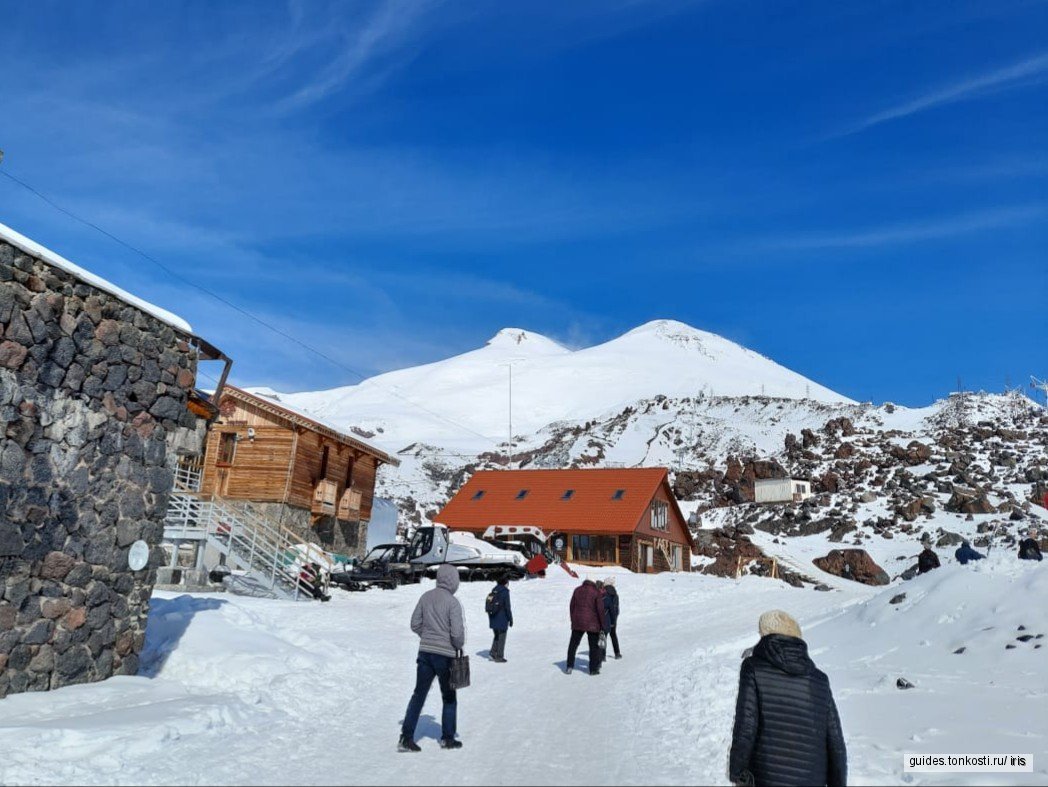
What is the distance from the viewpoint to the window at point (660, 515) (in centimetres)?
4347

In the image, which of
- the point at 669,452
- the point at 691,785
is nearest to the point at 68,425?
the point at 691,785

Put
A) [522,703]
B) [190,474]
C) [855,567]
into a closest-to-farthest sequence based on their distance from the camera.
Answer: [522,703] < [190,474] < [855,567]

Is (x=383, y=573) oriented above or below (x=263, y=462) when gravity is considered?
below

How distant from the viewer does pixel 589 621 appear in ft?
45.7

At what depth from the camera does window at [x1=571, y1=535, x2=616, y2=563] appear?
4109 cm

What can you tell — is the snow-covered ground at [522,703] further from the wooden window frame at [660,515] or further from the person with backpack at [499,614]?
the wooden window frame at [660,515]

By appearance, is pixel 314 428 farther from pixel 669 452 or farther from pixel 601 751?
pixel 669 452

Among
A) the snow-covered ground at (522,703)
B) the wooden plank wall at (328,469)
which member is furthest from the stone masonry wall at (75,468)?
the wooden plank wall at (328,469)

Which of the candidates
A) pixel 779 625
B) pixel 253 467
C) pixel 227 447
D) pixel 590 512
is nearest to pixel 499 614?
pixel 779 625

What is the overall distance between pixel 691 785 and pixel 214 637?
313 inches

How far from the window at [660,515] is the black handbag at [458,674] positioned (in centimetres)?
3601

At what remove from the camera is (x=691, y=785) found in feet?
22.5

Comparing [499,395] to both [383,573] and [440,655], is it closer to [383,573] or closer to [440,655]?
[383,573]

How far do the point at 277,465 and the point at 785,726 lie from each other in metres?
28.0
